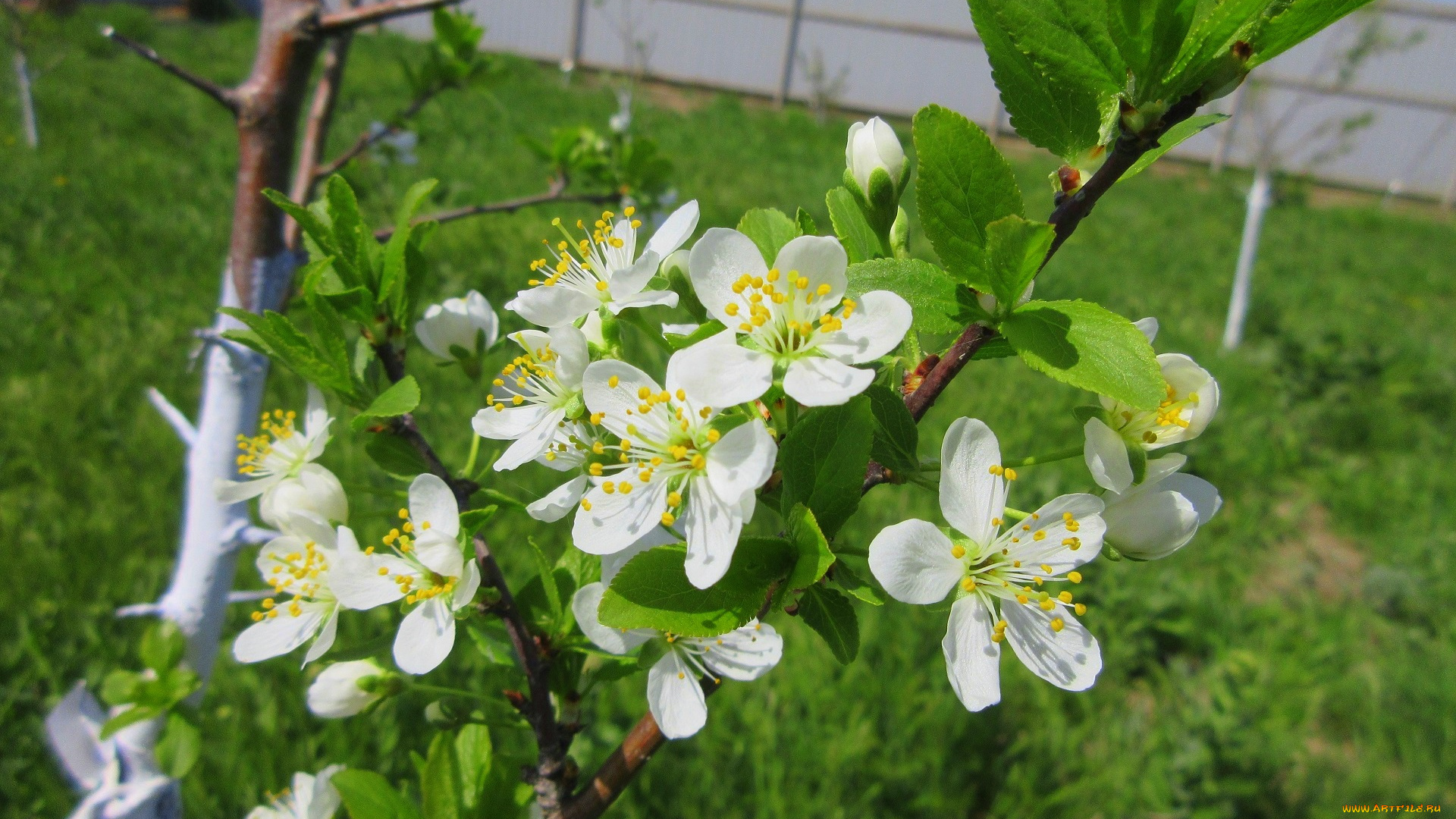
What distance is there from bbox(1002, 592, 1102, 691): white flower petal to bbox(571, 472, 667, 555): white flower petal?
33 cm

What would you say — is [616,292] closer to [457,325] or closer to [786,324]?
[786,324]

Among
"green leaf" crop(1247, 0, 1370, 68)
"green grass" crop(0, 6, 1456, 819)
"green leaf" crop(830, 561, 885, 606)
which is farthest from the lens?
"green grass" crop(0, 6, 1456, 819)

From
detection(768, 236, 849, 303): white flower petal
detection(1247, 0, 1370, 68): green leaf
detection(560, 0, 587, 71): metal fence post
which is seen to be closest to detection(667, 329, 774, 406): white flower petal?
detection(768, 236, 849, 303): white flower petal

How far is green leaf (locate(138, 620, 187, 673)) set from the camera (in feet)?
4.03

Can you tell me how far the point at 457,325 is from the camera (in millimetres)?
1000

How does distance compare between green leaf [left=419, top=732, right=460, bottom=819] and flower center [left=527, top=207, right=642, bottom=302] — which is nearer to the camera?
green leaf [left=419, top=732, right=460, bottom=819]

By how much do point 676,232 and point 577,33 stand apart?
50.3 feet

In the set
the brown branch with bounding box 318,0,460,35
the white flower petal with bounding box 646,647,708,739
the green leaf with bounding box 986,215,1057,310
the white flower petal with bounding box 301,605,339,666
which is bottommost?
the white flower petal with bounding box 301,605,339,666

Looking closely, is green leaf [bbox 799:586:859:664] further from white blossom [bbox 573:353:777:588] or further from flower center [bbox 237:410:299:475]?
flower center [bbox 237:410:299:475]

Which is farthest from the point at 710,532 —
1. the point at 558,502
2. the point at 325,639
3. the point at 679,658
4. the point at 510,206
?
the point at 510,206

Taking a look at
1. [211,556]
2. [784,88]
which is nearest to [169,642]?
[211,556]

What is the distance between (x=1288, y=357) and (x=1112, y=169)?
553cm

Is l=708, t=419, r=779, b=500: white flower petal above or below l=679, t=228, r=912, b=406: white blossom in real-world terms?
below

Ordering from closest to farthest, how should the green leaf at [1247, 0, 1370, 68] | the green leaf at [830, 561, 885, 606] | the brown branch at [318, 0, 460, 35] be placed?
the green leaf at [1247, 0, 1370, 68]
the green leaf at [830, 561, 885, 606]
the brown branch at [318, 0, 460, 35]
